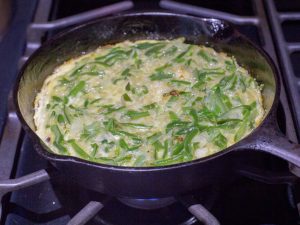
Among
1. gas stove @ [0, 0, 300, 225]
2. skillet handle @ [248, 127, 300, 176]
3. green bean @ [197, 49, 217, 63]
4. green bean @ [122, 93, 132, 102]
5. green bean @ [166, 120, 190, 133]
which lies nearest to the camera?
skillet handle @ [248, 127, 300, 176]

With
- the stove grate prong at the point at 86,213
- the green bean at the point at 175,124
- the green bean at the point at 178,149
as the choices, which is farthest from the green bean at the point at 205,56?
the stove grate prong at the point at 86,213

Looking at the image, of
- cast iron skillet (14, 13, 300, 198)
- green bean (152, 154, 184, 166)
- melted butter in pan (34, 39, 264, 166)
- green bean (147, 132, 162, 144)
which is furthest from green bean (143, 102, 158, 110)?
cast iron skillet (14, 13, 300, 198)

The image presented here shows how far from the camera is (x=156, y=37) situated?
1.85m

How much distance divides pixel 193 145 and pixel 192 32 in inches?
21.1

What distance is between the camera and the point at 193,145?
1401mm

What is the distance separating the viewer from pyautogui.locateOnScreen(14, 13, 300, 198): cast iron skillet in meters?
1.17

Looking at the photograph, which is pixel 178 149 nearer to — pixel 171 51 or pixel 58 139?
pixel 58 139

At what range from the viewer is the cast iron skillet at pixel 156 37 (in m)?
1.17

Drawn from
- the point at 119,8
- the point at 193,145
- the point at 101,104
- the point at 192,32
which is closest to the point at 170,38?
the point at 192,32

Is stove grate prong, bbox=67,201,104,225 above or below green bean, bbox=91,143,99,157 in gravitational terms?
below

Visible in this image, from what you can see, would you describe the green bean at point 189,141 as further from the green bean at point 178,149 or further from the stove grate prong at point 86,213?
the stove grate prong at point 86,213

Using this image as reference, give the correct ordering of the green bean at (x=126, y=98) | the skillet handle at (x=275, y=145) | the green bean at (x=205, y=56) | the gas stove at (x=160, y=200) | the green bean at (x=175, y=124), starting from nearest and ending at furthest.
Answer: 1. the skillet handle at (x=275, y=145)
2. the gas stove at (x=160, y=200)
3. the green bean at (x=175, y=124)
4. the green bean at (x=126, y=98)
5. the green bean at (x=205, y=56)

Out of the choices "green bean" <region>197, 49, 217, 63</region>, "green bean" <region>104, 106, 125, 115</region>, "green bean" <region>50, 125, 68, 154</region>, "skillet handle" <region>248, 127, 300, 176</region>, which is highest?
"skillet handle" <region>248, 127, 300, 176</region>

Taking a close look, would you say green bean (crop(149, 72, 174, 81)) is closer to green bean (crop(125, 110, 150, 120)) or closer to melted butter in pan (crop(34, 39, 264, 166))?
melted butter in pan (crop(34, 39, 264, 166))
